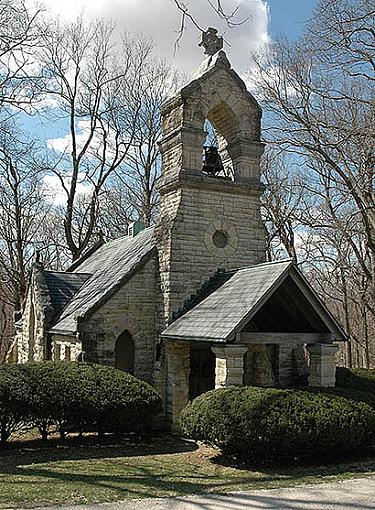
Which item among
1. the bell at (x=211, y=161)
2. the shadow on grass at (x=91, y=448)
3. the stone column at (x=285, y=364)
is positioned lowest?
the shadow on grass at (x=91, y=448)

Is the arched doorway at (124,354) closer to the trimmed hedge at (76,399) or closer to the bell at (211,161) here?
the trimmed hedge at (76,399)

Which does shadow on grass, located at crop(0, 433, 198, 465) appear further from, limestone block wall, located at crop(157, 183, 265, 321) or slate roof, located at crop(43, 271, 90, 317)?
slate roof, located at crop(43, 271, 90, 317)

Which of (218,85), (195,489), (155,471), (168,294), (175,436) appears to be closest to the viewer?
(195,489)

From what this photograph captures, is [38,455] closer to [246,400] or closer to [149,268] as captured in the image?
[246,400]

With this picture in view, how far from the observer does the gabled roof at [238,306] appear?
38.2ft

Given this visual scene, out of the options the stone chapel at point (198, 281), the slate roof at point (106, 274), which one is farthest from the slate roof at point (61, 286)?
the stone chapel at point (198, 281)

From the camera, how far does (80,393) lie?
479 inches

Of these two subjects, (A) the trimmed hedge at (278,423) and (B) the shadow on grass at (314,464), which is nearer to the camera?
(B) the shadow on grass at (314,464)

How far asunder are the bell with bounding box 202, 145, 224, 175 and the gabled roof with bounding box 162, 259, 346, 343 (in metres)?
3.47

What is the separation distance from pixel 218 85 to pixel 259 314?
20.3ft

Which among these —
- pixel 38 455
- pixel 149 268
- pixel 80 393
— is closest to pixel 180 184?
pixel 149 268

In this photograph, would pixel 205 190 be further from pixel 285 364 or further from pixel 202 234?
pixel 285 364

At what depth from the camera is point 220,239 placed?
1525cm

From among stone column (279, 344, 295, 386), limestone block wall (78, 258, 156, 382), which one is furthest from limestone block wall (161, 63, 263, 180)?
stone column (279, 344, 295, 386)
